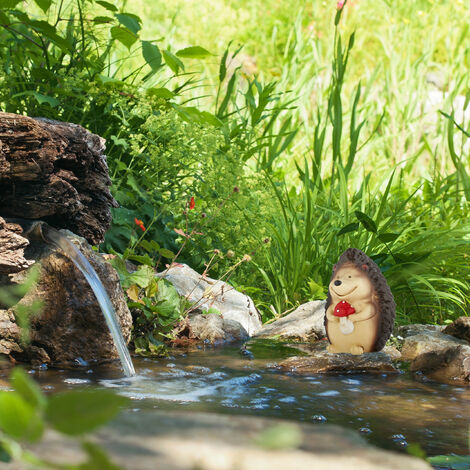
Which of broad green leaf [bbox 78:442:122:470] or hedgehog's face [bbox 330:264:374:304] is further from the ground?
broad green leaf [bbox 78:442:122:470]

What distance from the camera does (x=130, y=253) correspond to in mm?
3705

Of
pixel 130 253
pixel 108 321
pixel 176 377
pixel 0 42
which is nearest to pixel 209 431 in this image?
pixel 176 377

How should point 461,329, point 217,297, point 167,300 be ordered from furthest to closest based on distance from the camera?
point 217,297 < point 461,329 < point 167,300

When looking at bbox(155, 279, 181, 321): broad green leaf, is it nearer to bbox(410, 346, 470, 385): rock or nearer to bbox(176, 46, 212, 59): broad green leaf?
bbox(410, 346, 470, 385): rock

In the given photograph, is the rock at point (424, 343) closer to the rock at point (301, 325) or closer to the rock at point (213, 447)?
the rock at point (301, 325)

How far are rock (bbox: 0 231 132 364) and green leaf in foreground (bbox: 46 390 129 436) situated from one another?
255cm

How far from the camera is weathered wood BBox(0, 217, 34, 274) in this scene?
2.70 metres

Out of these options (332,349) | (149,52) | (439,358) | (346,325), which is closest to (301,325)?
(332,349)

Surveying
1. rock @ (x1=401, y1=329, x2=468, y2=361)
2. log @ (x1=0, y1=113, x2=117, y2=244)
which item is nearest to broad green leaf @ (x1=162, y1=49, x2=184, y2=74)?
log @ (x1=0, y1=113, x2=117, y2=244)

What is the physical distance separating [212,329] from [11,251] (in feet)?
4.74

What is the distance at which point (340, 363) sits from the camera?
3086 mm

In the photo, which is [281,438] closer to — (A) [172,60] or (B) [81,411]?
(B) [81,411]

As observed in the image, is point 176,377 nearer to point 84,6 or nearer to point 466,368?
point 466,368

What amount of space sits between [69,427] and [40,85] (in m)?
3.85
